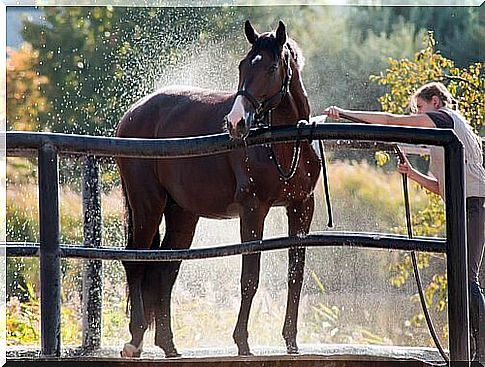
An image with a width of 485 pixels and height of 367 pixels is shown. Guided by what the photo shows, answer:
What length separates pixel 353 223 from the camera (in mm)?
6145

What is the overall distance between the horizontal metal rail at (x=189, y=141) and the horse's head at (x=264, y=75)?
98cm

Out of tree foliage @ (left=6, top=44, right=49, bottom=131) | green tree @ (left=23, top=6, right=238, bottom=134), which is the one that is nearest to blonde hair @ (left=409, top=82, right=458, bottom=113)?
green tree @ (left=23, top=6, right=238, bottom=134)

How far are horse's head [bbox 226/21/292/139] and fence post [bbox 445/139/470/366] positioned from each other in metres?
1.16

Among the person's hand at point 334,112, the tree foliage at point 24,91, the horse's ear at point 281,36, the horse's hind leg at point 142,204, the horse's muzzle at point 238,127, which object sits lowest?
the horse's hind leg at point 142,204

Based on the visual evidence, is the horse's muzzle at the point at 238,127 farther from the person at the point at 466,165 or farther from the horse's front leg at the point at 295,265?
the horse's front leg at the point at 295,265

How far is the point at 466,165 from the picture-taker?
3508 mm

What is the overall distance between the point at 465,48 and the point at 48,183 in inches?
344

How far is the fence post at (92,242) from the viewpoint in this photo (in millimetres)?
3928

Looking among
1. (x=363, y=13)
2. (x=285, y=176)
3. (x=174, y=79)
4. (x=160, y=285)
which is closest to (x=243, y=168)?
(x=285, y=176)

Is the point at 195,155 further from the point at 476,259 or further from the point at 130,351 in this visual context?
the point at 130,351

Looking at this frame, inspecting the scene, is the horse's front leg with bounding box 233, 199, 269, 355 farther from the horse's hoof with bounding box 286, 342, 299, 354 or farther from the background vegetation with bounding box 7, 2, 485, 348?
the background vegetation with bounding box 7, 2, 485, 348

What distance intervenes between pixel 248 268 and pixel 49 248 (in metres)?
1.57

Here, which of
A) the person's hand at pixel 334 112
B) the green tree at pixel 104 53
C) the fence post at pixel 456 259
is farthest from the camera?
the green tree at pixel 104 53

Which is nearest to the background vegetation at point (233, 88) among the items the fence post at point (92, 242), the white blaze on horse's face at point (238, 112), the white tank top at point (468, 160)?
the fence post at point (92, 242)
